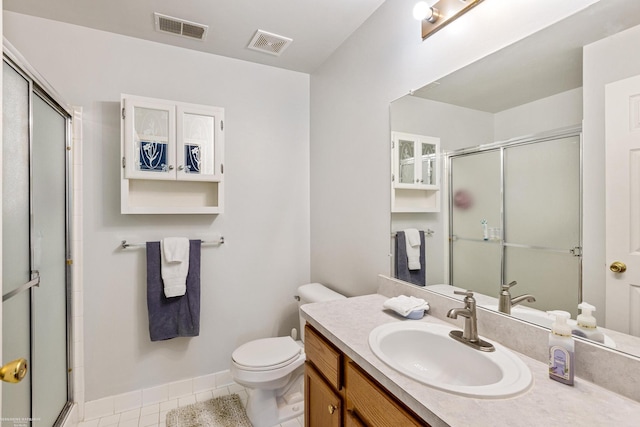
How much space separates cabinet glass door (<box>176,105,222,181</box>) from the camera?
1909 millimetres

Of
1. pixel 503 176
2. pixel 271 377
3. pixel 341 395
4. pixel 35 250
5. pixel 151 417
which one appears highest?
pixel 503 176

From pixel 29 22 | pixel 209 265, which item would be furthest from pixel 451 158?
pixel 29 22

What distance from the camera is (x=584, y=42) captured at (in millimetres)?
888

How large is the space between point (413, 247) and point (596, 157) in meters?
0.81

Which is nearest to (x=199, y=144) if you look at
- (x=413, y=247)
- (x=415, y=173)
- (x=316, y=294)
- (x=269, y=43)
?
(x=269, y=43)

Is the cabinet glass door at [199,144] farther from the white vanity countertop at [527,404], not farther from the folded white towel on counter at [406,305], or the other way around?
the white vanity countertop at [527,404]

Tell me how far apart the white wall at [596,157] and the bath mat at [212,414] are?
1875mm

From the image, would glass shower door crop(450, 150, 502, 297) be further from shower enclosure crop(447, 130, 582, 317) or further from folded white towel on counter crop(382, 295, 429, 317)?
folded white towel on counter crop(382, 295, 429, 317)

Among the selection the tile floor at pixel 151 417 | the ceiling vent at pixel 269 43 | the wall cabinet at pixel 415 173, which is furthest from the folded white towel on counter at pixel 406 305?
the ceiling vent at pixel 269 43

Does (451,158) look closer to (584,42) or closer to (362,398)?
(584,42)

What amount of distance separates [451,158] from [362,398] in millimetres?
1004

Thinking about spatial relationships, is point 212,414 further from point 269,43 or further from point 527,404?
point 269,43

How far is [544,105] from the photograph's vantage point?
3.21 ft

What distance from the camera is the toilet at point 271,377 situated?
1694mm
